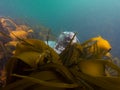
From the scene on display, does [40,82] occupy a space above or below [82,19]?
below

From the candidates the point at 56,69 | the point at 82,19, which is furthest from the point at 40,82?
the point at 82,19

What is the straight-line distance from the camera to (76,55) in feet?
1.71

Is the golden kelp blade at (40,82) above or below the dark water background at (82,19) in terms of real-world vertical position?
below

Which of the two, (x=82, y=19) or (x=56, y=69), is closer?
(x=56, y=69)

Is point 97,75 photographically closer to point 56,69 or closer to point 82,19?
point 56,69

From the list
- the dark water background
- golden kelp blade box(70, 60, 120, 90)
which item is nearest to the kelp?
golden kelp blade box(70, 60, 120, 90)

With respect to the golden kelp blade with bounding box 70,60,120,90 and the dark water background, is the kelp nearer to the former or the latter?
the golden kelp blade with bounding box 70,60,120,90

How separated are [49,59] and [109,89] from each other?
0.13 metres

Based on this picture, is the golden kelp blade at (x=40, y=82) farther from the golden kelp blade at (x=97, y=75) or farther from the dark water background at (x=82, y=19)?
the dark water background at (x=82, y=19)

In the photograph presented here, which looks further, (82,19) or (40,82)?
(82,19)

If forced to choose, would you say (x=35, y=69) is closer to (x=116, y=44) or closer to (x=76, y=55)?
(x=76, y=55)

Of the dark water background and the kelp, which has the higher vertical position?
the dark water background

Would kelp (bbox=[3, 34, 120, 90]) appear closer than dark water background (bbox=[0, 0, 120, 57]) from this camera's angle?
Yes

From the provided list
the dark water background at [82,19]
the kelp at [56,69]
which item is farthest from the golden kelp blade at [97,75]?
the dark water background at [82,19]
